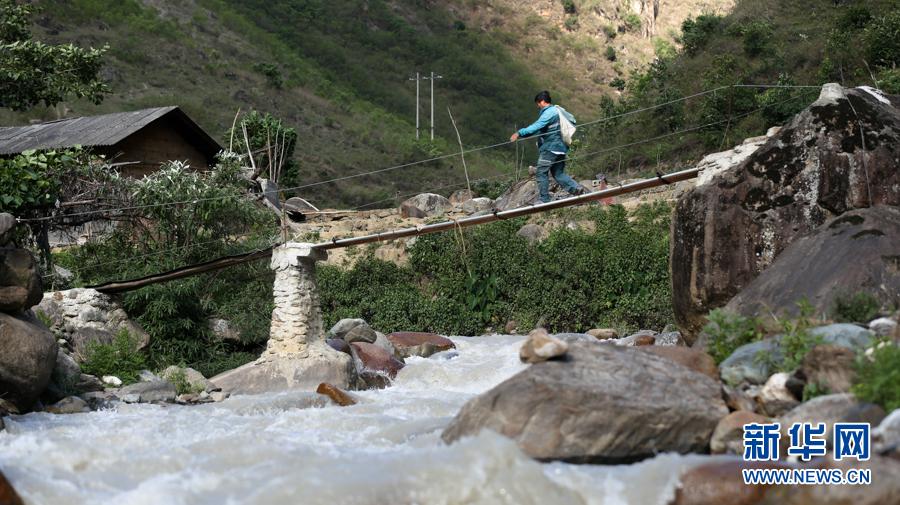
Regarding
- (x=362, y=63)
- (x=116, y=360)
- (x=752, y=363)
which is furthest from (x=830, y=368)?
(x=362, y=63)

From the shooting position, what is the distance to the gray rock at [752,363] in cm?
743

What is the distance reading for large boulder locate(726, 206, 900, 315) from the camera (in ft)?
27.1

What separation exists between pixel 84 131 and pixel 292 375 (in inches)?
390

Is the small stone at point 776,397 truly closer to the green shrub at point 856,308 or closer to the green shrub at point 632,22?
the green shrub at point 856,308

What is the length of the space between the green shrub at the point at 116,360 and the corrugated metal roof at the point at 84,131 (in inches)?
260

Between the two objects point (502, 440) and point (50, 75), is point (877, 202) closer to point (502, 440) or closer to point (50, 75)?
point (502, 440)

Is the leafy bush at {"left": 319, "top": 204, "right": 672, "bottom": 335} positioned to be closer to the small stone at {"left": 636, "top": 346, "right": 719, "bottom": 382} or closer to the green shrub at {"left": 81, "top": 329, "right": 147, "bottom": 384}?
the green shrub at {"left": 81, "top": 329, "right": 147, "bottom": 384}

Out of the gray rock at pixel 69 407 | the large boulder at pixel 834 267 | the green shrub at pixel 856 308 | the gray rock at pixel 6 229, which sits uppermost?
the gray rock at pixel 6 229

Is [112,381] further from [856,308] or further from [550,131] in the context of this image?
[856,308]

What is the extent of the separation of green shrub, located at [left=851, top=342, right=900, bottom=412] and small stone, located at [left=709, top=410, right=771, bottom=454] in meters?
0.67

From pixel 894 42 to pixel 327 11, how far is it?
3091 cm

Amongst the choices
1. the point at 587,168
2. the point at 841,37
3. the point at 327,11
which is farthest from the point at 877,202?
the point at 327,11

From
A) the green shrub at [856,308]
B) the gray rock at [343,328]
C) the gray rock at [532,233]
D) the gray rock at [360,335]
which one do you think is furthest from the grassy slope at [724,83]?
the green shrub at [856,308]

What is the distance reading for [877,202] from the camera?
9344 mm
